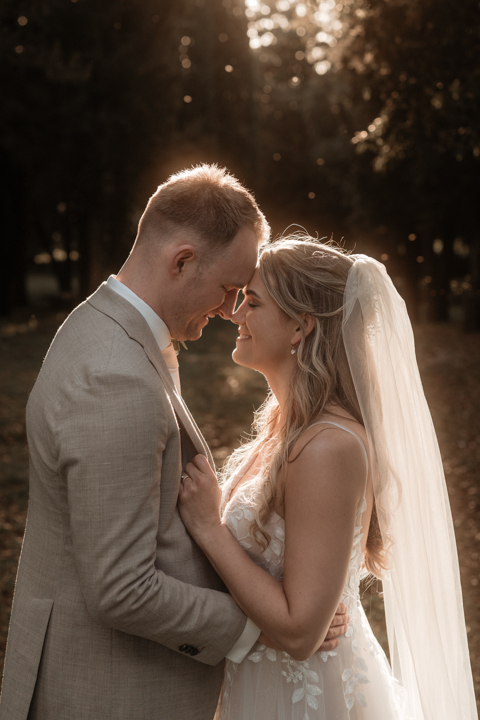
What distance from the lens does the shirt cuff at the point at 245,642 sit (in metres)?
2.29

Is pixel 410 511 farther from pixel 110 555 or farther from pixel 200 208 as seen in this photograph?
A: pixel 200 208

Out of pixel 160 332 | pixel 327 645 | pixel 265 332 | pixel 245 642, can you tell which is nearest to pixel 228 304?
pixel 265 332

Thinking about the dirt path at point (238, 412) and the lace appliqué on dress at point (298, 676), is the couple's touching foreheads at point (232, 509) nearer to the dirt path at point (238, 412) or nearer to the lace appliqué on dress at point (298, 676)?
the lace appliqué on dress at point (298, 676)

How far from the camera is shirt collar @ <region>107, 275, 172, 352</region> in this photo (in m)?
Result: 2.23

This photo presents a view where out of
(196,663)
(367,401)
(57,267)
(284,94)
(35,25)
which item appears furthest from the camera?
(57,267)

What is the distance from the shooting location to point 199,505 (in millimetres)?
2301

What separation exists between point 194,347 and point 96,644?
16380mm

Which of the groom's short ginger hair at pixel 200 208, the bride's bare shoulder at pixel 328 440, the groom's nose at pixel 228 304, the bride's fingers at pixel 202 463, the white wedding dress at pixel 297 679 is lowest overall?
the white wedding dress at pixel 297 679

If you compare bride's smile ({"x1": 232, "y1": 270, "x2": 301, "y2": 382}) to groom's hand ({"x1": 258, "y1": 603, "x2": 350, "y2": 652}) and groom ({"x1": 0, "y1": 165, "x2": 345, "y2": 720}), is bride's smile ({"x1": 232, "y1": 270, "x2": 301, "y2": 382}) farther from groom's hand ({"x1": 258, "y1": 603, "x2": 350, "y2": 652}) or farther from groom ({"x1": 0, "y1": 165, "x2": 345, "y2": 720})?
groom's hand ({"x1": 258, "y1": 603, "x2": 350, "y2": 652})

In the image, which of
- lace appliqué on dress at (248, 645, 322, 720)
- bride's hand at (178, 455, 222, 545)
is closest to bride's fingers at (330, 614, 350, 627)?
lace appliqué on dress at (248, 645, 322, 720)

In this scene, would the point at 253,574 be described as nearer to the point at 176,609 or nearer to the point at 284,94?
the point at 176,609

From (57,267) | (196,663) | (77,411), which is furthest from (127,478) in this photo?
(57,267)

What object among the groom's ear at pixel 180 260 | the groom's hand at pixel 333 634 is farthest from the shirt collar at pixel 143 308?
the groom's hand at pixel 333 634

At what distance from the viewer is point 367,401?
2541mm
